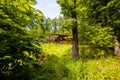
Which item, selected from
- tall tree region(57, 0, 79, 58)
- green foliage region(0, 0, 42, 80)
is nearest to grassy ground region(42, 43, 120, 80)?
tall tree region(57, 0, 79, 58)

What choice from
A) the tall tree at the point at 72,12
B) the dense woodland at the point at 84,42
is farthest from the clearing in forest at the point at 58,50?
the tall tree at the point at 72,12

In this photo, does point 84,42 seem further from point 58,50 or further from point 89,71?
point 58,50

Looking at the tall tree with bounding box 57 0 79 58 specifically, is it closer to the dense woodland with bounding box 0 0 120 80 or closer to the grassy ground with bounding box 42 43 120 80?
the dense woodland with bounding box 0 0 120 80

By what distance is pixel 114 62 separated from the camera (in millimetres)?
13453

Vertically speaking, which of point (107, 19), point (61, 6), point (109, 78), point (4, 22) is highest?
point (61, 6)

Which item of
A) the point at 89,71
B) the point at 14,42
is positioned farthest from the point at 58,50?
the point at 14,42

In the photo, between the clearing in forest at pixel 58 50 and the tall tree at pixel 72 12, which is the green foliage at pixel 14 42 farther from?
the clearing in forest at pixel 58 50

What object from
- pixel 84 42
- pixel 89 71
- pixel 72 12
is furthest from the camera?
pixel 72 12

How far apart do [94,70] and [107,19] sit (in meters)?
5.58

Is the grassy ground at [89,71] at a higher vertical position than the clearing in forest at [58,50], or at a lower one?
lower

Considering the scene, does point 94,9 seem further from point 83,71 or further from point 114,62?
point 83,71

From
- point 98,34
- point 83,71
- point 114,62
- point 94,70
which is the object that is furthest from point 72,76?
point 98,34

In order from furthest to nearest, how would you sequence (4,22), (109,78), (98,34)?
(98,34)
(109,78)
(4,22)

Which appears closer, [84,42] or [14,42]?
[14,42]
